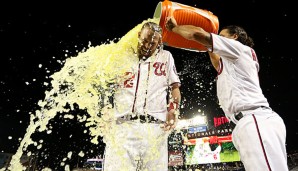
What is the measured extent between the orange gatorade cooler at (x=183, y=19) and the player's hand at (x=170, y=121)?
4.35 ft

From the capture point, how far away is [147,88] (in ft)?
10.8

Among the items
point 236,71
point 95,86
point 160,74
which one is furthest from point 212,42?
point 95,86

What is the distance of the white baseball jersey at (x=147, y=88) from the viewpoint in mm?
3174

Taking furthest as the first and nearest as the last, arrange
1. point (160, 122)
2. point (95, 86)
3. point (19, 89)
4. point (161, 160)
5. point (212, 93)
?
1. point (212, 93)
2. point (19, 89)
3. point (95, 86)
4. point (160, 122)
5. point (161, 160)

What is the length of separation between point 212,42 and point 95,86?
1911 millimetres

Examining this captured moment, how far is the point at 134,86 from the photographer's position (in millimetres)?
3305

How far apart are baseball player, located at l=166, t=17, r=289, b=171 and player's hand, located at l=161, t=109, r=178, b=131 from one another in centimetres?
73

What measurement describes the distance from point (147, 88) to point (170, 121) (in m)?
0.54

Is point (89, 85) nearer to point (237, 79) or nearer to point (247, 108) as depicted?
point (237, 79)

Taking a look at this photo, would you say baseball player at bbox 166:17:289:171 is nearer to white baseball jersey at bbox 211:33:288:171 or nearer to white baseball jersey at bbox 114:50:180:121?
white baseball jersey at bbox 211:33:288:171

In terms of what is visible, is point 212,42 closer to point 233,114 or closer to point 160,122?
point 233,114

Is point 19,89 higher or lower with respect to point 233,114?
higher

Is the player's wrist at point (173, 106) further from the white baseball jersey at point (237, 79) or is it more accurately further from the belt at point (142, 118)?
the white baseball jersey at point (237, 79)

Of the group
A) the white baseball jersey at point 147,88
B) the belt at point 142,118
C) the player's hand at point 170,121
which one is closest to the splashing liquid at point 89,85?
the white baseball jersey at point 147,88
